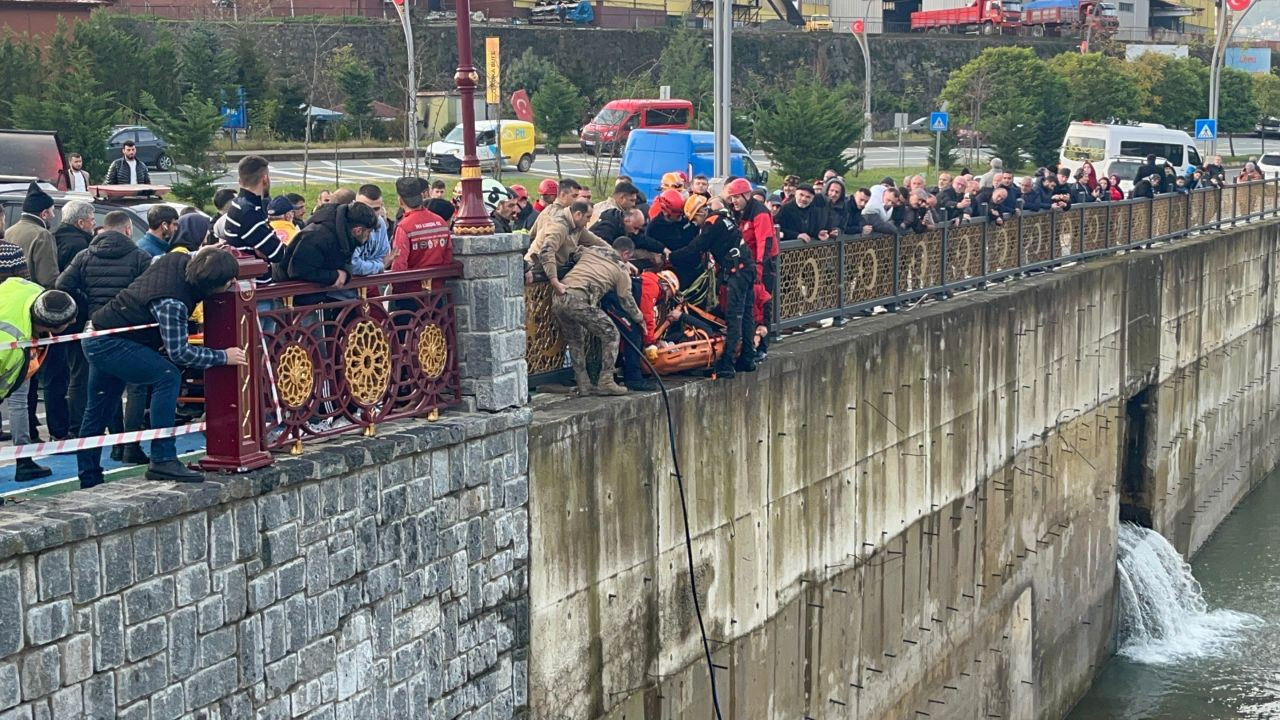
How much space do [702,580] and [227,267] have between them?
465cm

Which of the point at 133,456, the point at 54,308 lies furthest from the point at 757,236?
Result: the point at 54,308

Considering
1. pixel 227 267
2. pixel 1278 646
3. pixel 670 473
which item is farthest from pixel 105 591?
pixel 1278 646

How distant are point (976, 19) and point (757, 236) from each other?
72.2 m

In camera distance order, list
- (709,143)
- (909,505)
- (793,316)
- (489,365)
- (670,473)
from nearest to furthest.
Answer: (489,365) < (670,473) < (793,316) < (909,505) < (709,143)

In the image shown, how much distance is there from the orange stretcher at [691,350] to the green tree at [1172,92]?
5586cm

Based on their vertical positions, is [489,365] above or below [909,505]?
above

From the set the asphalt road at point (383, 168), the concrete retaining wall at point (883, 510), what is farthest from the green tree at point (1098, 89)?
the concrete retaining wall at point (883, 510)

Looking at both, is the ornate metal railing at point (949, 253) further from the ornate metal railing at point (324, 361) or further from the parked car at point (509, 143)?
the parked car at point (509, 143)

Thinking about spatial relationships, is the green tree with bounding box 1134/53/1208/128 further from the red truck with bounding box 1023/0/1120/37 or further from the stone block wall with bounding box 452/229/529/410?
the stone block wall with bounding box 452/229/529/410

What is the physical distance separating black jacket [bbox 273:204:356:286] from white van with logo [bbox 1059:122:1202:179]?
118ft

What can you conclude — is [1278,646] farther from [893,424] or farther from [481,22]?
[481,22]

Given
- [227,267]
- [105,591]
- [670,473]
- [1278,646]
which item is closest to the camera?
[105,591]

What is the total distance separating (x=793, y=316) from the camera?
→ 1338 cm

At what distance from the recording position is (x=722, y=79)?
18562mm
